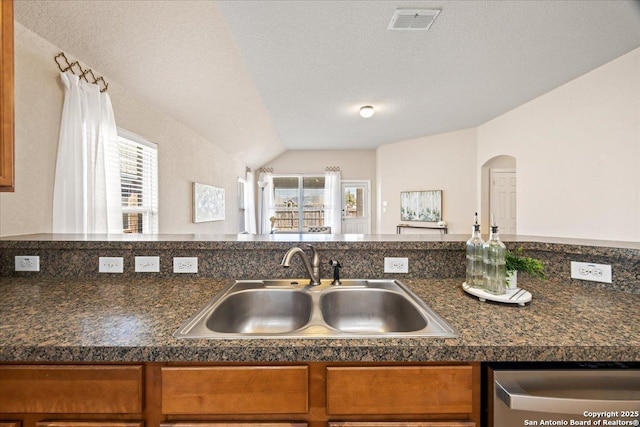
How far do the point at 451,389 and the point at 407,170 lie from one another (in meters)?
5.55

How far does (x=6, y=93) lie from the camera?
0.93 m

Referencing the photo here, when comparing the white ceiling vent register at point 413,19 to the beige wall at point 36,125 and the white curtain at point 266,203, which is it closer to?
the beige wall at point 36,125

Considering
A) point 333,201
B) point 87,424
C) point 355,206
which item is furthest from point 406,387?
point 355,206

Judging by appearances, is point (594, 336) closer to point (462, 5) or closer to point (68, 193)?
point (462, 5)

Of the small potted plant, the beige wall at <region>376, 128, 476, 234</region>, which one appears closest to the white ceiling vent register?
the small potted plant

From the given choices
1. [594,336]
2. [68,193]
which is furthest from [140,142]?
[594,336]

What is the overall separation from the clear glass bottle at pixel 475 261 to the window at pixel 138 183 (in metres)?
2.69

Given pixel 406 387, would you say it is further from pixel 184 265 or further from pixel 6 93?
pixel 6 93

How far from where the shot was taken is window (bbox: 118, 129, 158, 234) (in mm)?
2527

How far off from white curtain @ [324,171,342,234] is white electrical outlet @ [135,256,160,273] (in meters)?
5.64

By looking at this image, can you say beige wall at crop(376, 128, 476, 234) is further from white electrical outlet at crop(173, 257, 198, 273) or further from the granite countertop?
white electrical outlet at crop(173, 257, 198, 273)

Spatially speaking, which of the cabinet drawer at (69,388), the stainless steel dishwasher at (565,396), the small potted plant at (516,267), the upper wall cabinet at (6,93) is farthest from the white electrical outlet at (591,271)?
the upper wall cabinet at (6,93)

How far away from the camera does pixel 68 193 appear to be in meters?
1.87

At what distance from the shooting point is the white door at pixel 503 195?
494 cm
